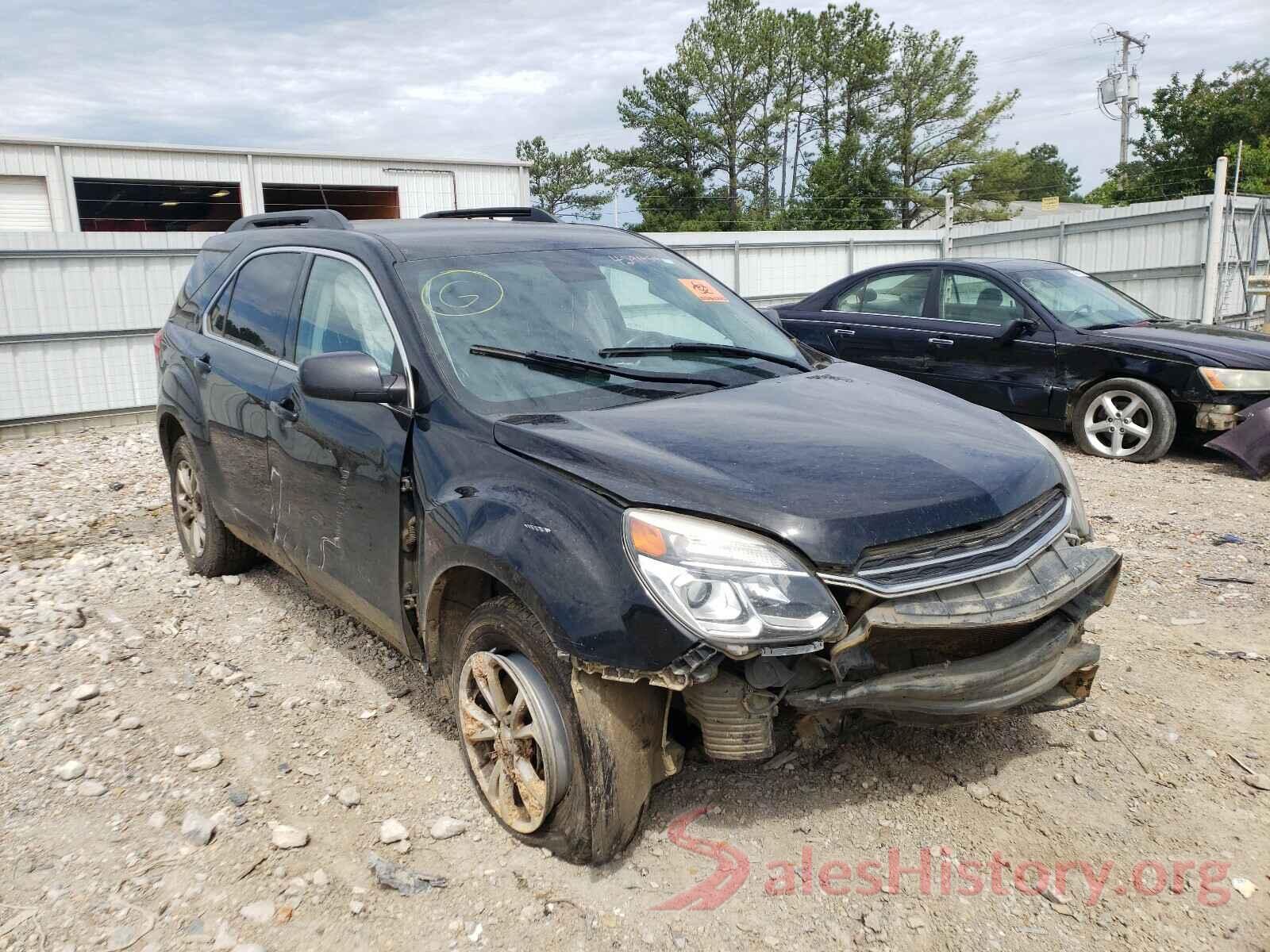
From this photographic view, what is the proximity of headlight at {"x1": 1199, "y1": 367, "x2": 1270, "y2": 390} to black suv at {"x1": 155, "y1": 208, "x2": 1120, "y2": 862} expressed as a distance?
452 cm

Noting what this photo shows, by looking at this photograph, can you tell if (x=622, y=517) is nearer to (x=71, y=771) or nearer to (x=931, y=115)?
(x=71, y=771)

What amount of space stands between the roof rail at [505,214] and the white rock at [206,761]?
2569mm

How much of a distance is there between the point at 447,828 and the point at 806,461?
155 centimetres

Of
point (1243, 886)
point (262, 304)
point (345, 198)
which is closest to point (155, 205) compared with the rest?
point (345, 198)

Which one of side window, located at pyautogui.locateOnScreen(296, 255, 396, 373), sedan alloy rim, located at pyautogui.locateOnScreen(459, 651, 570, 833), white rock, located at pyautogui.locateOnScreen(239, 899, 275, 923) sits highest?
side window, located at pyautogui.locateOnScreen(296, 255, 396, 373)

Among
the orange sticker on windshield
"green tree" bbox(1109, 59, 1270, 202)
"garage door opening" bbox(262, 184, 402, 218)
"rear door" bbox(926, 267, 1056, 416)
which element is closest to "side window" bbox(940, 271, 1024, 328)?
"rear door" bbox(926, 267, 1056, 416)

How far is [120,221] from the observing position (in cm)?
2066

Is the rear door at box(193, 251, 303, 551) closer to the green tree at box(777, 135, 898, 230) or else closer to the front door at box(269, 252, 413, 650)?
the front door at box(269, 252, 413, 650)

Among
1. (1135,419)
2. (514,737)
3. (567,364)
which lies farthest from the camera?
(1135,419)

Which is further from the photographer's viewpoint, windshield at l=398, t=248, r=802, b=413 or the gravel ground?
windshield at l=398, t=248, r=802, b=413

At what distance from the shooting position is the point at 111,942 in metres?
2.48

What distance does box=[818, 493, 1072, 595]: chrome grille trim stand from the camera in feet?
7.75

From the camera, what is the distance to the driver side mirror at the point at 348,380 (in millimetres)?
2986

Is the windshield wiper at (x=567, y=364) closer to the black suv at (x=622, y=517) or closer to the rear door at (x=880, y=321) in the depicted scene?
the black suv at (x=622, y=517)
